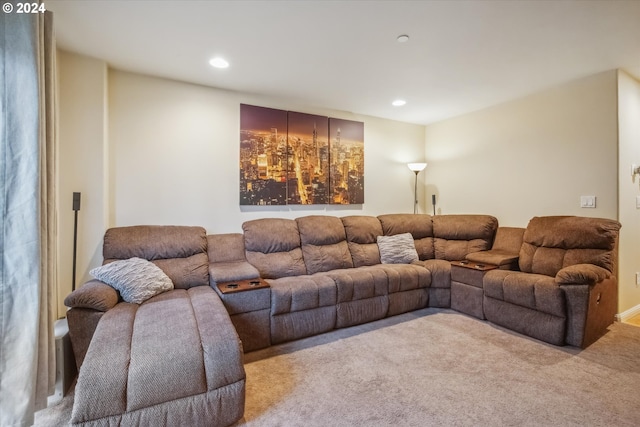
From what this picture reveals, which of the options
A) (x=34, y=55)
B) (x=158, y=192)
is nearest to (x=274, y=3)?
(x=34, y=55)

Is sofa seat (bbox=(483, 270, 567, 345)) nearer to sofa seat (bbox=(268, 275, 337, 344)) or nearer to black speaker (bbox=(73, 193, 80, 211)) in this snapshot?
sofa seat (bbox=(268, 275, 337, 344))

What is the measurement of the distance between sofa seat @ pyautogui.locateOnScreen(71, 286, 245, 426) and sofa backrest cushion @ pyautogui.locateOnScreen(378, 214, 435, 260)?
2699 mm

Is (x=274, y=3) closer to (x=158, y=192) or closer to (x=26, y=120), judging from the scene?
(x=26, y=120)

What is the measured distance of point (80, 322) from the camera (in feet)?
6.18

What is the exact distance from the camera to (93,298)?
1.91 metres

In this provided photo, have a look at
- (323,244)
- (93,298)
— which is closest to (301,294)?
(323,244)

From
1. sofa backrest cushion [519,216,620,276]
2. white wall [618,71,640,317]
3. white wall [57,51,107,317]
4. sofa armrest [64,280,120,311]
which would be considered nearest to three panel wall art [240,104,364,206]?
white wall [57,51,107,317]

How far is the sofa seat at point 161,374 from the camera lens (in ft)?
4.26

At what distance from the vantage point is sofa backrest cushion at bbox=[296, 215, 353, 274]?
329 cm

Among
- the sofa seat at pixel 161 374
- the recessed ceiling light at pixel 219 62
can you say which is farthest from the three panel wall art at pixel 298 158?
the sofa seat at pixel 161 374

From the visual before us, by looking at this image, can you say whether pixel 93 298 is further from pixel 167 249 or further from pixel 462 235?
pixel 462 235

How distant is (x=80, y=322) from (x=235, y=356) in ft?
3.72

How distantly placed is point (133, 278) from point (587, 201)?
14.2ft

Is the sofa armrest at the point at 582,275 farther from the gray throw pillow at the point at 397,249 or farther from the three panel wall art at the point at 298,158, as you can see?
the three panel wall art at the point at 298,158
